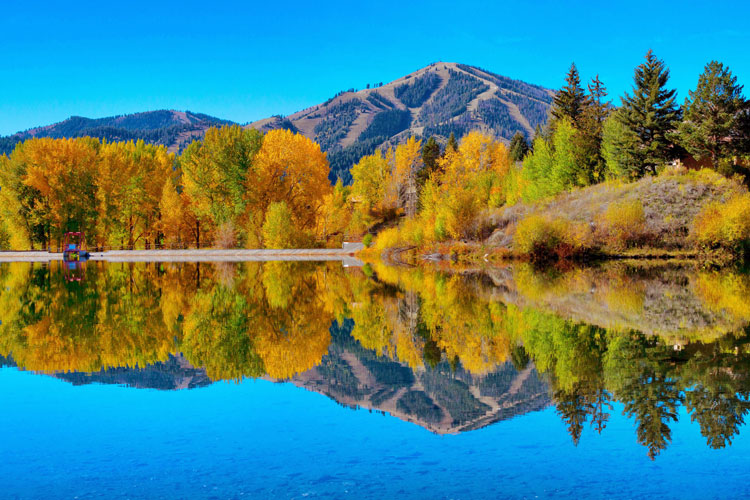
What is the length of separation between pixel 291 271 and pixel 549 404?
25050 mm

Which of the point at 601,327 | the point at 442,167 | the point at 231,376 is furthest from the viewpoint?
the point at 442,167

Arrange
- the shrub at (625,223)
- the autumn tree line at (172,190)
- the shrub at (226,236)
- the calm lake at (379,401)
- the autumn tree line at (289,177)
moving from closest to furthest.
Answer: the calm lake at (379,401)
the shrub at (625,223)
the autumn tree line at (289,177)
the shrub at (226,236)
the autumn tree line at (172,190)

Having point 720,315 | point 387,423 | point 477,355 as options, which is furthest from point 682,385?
point 720,315

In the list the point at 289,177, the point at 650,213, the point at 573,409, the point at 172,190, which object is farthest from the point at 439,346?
A: the point at 172,190

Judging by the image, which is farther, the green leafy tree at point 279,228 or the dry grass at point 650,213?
the green leafy tree at point 279,228

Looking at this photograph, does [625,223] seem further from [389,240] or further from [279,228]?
[279,228]

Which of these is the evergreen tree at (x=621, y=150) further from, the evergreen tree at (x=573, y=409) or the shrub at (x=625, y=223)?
the evergreen tree at (x=573, y=409)

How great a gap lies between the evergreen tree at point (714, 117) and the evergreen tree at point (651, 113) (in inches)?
68.3

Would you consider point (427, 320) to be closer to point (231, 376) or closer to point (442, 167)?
point (231, 376)

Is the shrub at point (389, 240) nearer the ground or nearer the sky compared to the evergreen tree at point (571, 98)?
nearer the ground

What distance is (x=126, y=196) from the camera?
61.0m

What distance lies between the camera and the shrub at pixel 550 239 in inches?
1522

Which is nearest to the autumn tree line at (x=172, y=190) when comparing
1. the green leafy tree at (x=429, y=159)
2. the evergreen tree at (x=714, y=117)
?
the green leafy tree at (x=429, y=159)

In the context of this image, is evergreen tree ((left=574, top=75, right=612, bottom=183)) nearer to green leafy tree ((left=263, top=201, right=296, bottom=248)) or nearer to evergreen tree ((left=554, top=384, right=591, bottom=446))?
green leafy tree ((left=263, top=201, right=296, bottom=248))
